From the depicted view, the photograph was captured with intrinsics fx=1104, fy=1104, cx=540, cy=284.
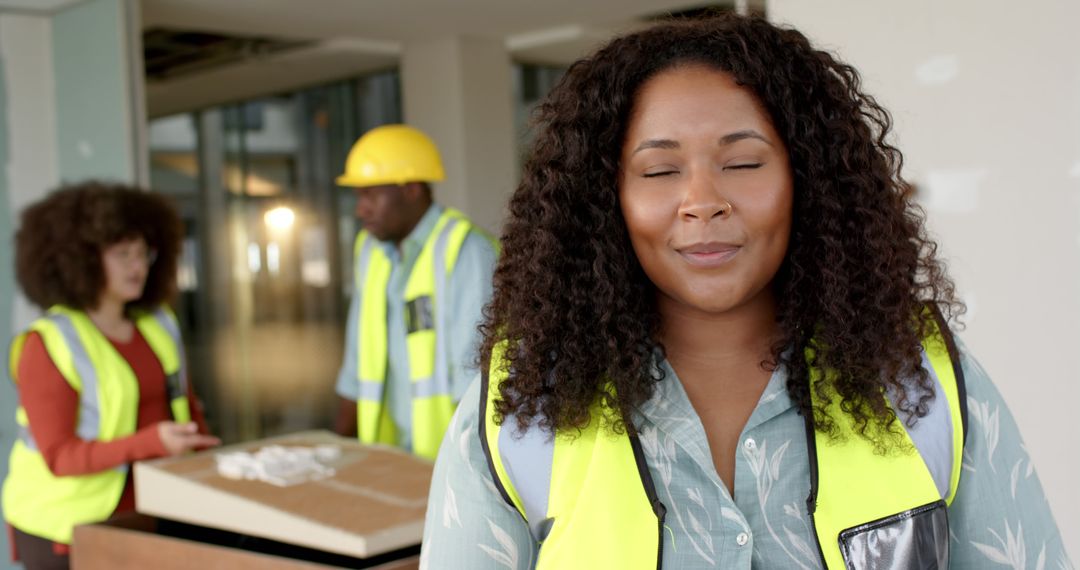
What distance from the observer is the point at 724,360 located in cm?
130

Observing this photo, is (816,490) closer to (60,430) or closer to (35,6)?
(60,430)

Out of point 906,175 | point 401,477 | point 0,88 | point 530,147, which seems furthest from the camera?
point 0,88

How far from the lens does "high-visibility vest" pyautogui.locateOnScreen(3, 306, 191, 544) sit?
3188 millimetres

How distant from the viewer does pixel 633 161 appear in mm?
1252

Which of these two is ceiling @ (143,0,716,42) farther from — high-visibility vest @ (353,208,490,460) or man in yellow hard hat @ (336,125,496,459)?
high-visibility vest @ (353,208,490,460)

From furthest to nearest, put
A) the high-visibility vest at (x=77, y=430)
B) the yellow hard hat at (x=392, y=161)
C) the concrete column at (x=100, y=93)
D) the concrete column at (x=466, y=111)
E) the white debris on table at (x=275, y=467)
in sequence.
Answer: the concrete column at (x=466, y=111)
the concrete column at (x=100, y=93)
the yellow hard hat at (x=392, y=161)
the high-visibility vest at (x=77, y=430)
the white debris on table at (x=275, y=467)

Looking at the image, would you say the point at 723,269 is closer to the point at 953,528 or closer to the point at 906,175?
the point at 953,528

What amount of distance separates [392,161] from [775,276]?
3133 millimetres

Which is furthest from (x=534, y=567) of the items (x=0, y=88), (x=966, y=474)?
(x=0, y=88)

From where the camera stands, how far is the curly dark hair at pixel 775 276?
1240 millimetres

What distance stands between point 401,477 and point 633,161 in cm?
172

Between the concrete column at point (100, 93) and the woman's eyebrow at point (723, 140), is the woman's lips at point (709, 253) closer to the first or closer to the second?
the woman's eyebrow at point (723, 140)

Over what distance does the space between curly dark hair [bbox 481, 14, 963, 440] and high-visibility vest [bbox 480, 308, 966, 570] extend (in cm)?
2

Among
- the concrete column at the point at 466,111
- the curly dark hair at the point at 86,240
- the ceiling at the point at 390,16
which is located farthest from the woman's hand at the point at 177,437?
the concrete column at the point at 466,111
